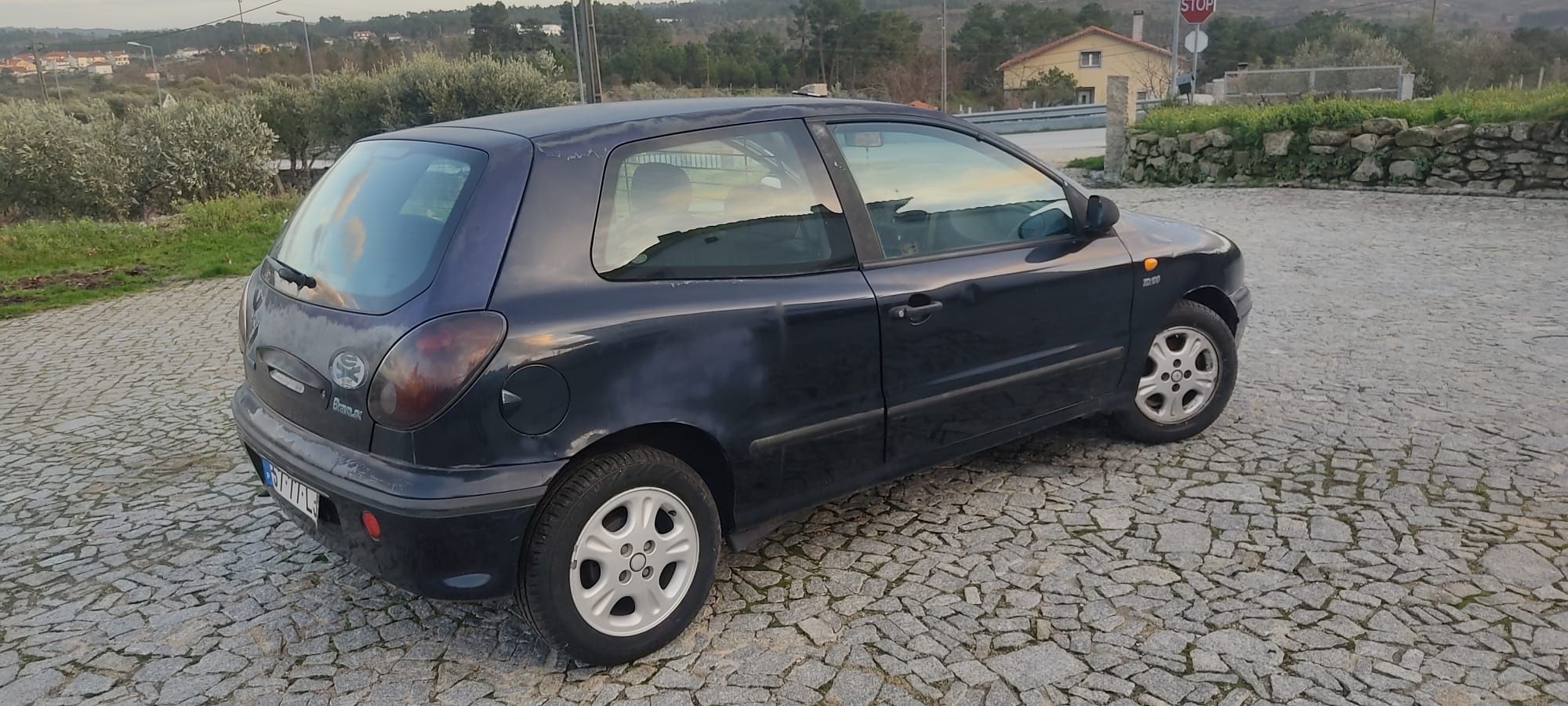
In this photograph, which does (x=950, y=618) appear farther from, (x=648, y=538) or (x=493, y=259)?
(x=493, y=259)

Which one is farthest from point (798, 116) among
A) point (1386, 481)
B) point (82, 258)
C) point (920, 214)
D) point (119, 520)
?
point (82, 258)

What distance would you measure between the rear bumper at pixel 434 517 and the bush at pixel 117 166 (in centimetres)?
1938

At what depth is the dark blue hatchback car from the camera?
282 centimetres

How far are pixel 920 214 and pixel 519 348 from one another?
1.65 metres

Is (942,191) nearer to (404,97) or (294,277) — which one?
(294,277)

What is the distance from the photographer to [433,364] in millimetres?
2730

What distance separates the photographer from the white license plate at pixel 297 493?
122 inches

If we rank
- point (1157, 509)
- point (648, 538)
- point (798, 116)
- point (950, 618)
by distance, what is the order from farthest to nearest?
point (1157, 509) < point (798, 116) < point (950, 618) < point (648, 538)

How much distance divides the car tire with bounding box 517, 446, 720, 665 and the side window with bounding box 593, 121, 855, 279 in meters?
0.60

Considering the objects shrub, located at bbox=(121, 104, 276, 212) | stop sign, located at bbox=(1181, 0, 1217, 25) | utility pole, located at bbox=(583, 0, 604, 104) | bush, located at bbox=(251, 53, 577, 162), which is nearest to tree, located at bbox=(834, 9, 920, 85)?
bush, located at bbox=(251, 53, 577, 162)

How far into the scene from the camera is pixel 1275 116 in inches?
573

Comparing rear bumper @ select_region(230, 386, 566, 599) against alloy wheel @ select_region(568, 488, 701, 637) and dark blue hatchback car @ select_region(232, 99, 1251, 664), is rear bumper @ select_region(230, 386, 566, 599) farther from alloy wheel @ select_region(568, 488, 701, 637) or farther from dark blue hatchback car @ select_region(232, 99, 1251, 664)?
alloy wheel @ select_region(568, 488, 701, 637)

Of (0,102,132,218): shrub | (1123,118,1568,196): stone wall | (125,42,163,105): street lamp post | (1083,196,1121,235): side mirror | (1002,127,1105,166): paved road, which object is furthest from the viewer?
(125,42,163,105): street lamp post

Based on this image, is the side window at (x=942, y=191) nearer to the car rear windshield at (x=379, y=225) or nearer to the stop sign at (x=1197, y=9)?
the car rear windshield at (x=379, y=225)
